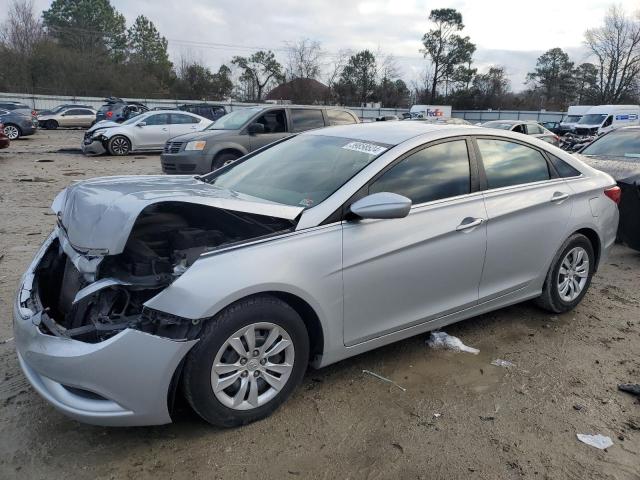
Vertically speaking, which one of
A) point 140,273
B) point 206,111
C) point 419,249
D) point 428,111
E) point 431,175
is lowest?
point 140,273

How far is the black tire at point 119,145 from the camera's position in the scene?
1625cm

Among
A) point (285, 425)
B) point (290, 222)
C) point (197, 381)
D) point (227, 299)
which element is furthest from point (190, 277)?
point (285, 425)

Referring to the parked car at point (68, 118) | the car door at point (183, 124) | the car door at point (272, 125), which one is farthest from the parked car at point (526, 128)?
the parked car at point (68, 118)

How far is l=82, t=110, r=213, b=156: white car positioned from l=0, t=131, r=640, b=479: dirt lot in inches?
526

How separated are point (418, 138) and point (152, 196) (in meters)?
1.80

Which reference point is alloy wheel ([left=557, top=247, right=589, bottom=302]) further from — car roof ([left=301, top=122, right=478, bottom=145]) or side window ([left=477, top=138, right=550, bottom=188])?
car roof ([left=301, top=122, right=478, bottom=145])

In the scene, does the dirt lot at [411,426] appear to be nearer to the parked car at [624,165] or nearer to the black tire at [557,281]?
the black tire at [557,281]

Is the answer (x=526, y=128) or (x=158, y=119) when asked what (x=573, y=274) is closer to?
(x=526, y=128)

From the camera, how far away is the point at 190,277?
248 cm

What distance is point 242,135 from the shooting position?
1048 centimetres

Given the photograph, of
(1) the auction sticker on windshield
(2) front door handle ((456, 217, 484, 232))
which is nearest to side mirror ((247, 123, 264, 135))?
(1) the auction sticker on windshield

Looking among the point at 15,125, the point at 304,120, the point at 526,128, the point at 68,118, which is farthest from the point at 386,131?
the point at 68,118

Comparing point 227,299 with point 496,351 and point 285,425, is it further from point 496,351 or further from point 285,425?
point 496,351

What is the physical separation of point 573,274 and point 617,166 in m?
2.85
